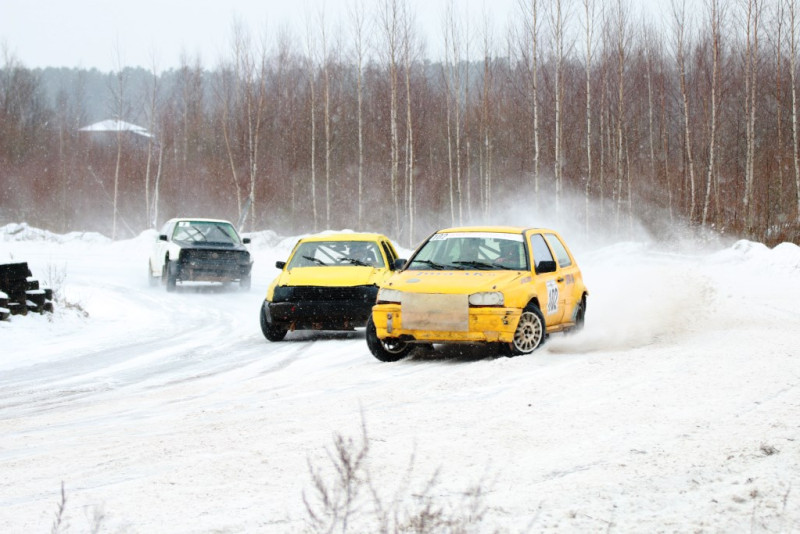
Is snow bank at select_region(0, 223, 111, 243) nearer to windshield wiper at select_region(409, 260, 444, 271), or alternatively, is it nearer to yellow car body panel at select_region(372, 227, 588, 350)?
windshield wiper at select_region(409, 260, 444, 271)

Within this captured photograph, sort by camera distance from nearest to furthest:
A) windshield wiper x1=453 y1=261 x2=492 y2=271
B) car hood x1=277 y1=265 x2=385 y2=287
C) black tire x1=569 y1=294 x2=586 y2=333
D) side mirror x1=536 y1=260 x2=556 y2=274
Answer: side mirror x1=536 y1=260 x2=556 y2=274
windshield wiper x1=453 y1=261 x2=492 y2=271
black tire x1=569 y1=294 x2=586 y2=333
car hood x1=277 y1=265 x2=385 y2=287

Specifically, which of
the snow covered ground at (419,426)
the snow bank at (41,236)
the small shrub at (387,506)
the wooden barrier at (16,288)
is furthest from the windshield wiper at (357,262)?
Answer: the snow bank at (41,236)

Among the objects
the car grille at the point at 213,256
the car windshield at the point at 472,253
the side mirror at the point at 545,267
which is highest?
the car windshield at the point at 472,253

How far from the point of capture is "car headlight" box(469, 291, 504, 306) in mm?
9781

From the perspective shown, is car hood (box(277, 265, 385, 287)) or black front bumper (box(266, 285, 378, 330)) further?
car hood (box(277, 265, 385, 287))

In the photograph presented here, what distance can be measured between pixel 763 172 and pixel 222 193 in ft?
115

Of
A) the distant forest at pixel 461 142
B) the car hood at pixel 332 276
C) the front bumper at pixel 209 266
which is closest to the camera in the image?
the car hood at pixel 332 276

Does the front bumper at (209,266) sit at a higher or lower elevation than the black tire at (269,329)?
higher

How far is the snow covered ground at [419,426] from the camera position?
4.57m

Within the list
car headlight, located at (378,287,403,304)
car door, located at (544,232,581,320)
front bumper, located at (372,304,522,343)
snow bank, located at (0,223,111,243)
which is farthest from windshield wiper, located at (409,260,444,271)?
snow bank, located at (0,223,111,243)

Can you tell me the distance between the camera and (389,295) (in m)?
10.2

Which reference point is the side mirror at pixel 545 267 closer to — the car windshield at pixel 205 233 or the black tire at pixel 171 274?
the black tire at pixel 171 274

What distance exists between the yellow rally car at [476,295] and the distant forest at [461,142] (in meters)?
23.2

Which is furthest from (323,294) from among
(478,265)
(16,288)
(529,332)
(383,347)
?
(16,288)
